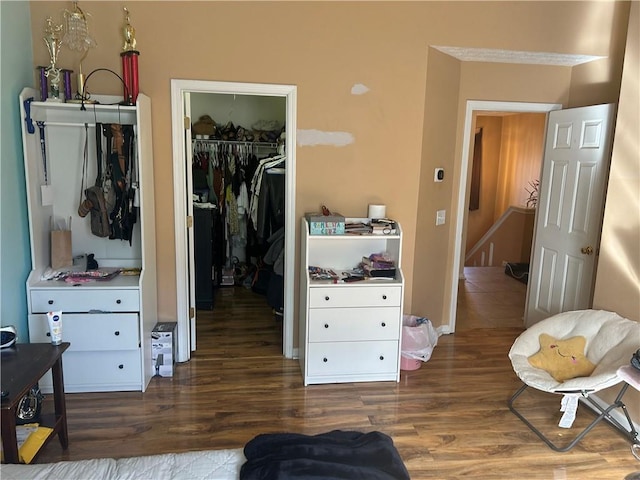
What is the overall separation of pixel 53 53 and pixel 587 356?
3851 mm

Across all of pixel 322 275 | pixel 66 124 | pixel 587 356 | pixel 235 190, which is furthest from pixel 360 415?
pixel 235 190

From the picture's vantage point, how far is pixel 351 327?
318 cm

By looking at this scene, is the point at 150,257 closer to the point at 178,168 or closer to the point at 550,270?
the point at 178,168

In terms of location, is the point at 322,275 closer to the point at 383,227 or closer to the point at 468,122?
the point at 383,227

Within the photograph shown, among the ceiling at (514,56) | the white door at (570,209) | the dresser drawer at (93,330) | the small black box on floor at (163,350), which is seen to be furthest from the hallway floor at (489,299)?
the dresser drawer at (93,330)

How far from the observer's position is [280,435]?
5.86 ft

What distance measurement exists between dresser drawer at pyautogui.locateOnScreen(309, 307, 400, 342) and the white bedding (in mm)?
1443

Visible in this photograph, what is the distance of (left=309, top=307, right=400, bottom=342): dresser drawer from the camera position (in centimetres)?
314

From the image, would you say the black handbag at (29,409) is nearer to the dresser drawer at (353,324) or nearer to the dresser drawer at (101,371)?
the dresser drawer at (101,371)

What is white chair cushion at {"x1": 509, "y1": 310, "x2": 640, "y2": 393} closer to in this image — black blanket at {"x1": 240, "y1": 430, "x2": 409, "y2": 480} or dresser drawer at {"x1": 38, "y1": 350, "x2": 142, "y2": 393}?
black blanket at {"x1": 240, "y1": 430, "x2": 409, "y2": 480}

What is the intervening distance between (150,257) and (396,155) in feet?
6.38

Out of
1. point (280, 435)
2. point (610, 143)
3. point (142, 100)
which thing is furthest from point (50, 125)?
point (610, 143)

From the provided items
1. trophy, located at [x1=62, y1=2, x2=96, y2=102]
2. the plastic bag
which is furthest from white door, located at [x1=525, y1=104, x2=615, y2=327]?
trophy, located at [x1=62, y1=2, x2=96, y2=102]

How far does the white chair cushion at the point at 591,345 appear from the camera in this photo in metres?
2.46
